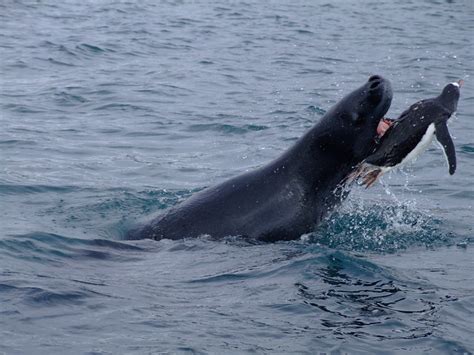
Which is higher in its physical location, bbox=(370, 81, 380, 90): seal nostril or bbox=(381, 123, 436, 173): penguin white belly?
bbox=(370, 81, 380, 90): seal nostril

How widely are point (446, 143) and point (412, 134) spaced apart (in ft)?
0.94

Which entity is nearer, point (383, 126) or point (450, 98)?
point (450, 98)

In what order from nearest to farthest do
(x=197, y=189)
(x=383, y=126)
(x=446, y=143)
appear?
(x=446, y=143) → (x=383, y=126) → (x=197, y=189)

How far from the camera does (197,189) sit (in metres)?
10.7

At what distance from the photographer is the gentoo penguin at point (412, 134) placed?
776 centimetres

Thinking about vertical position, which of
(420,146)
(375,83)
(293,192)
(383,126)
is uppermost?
(375,83)

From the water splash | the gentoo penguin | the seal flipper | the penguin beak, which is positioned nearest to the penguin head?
the gentoo penguin

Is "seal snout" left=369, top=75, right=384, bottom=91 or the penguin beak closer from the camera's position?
"seal snout" left=369, top=75, right=384, bottom=91

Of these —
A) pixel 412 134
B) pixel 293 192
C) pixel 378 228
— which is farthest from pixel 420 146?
pixel 378 228

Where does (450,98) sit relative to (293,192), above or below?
above

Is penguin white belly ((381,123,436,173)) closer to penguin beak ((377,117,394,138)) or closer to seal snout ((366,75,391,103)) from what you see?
penguin beak ((377,117,394,138))

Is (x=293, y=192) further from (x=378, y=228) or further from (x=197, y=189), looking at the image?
(x=197, y=189)

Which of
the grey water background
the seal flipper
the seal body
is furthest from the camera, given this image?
the seal body

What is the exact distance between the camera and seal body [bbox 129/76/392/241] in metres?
7.99
